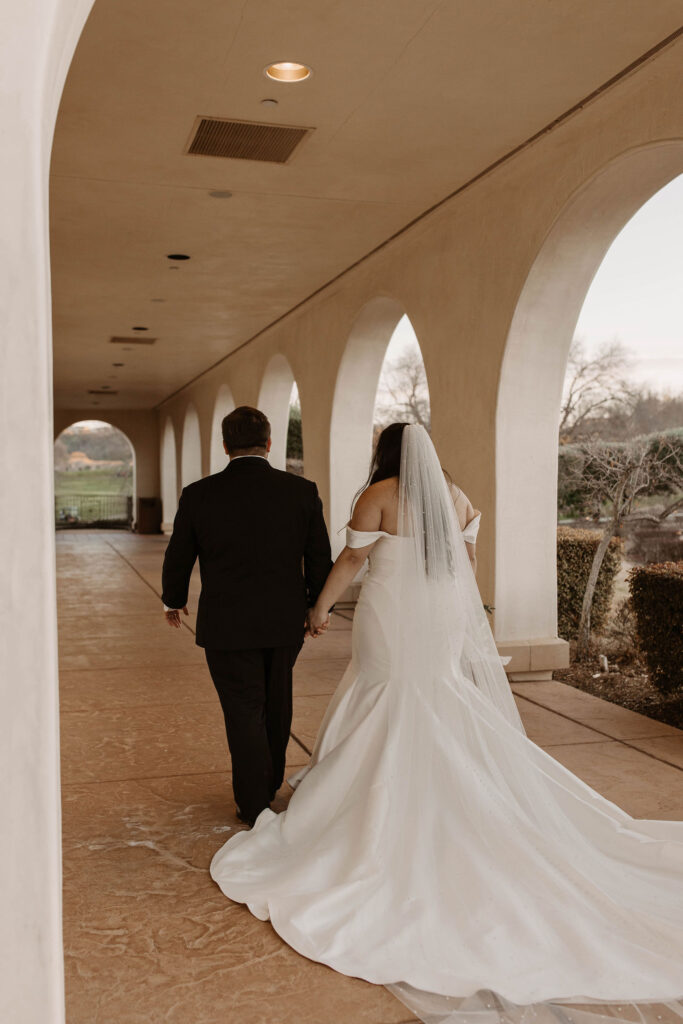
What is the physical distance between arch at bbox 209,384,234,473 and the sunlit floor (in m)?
9.02

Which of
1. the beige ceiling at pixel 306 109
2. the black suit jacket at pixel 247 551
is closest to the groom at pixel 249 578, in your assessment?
the black suit jacket at pixel 247 551

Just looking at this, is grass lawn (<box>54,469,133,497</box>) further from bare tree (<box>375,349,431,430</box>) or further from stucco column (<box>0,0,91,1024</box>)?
stucco column (<box>0,0,91,1024</box>)

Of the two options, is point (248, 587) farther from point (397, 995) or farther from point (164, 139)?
point (164, 139)

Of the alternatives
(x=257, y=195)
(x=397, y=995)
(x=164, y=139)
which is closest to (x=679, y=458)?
(x=257, y=195)

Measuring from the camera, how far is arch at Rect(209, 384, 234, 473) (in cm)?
1658

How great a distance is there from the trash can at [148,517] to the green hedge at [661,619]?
807 inches

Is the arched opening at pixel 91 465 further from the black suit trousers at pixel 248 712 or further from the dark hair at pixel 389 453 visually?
the dark hair at pixel 389 453

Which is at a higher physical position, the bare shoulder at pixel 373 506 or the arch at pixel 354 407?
the arch at pixel 354 407

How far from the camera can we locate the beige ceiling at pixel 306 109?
13.8ft

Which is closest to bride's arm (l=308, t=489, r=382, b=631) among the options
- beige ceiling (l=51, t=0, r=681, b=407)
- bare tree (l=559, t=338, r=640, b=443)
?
beige ceiling (l=51, t=0, r=681, b=407)

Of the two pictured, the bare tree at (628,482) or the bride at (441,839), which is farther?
the bare tree at (628,482)

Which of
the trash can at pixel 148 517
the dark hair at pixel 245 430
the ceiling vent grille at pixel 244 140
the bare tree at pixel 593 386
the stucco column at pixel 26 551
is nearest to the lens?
the stucco column at pixel 26 551

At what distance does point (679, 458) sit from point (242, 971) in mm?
6264

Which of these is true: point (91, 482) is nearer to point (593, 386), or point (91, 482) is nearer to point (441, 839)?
point (593, 386)
